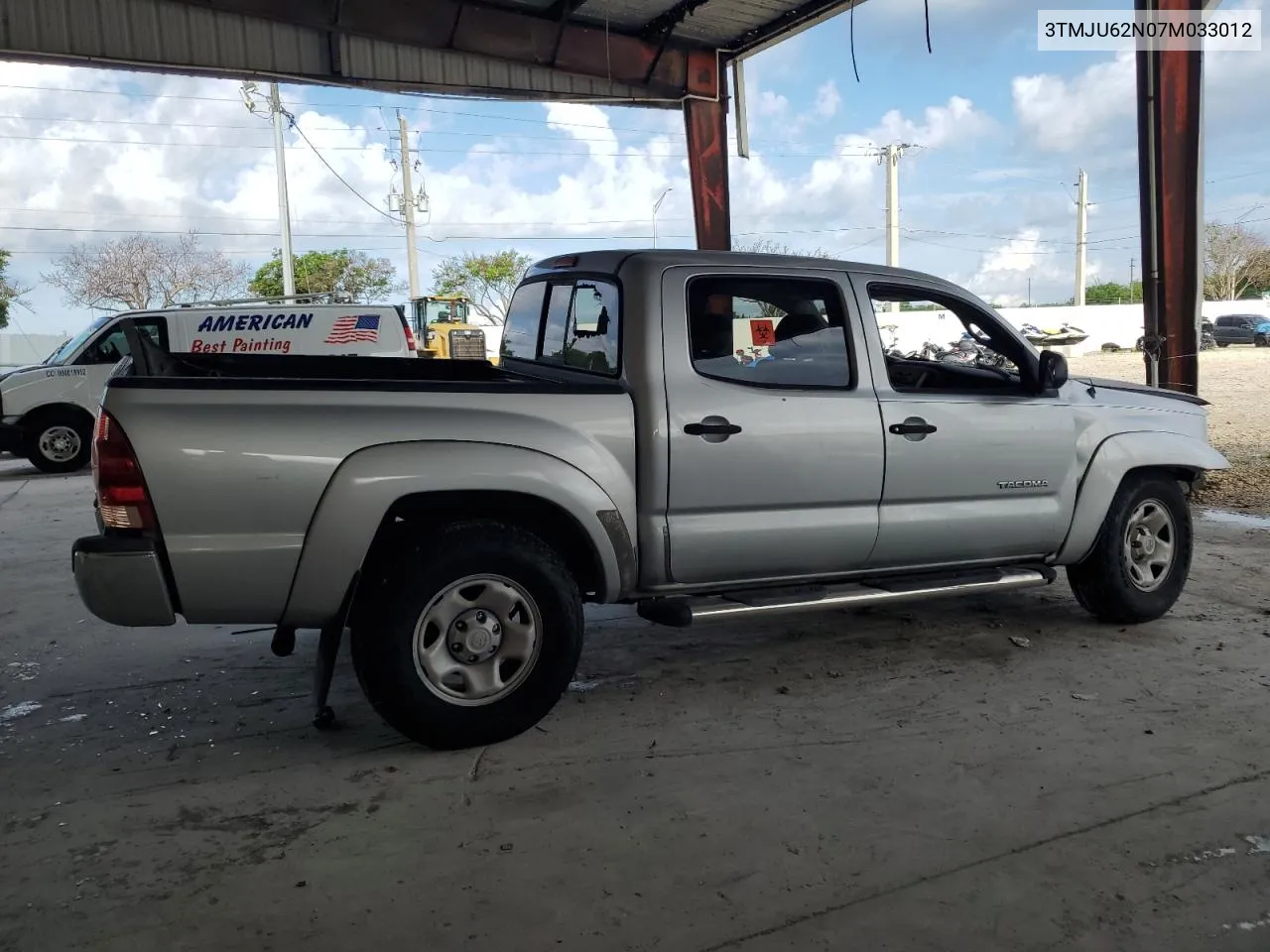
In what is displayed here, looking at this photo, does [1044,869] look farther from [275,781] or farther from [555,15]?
[555,15]

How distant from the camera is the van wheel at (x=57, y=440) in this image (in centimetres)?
1309

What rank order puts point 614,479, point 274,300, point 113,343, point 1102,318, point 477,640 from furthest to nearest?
point 1102,318, point 274,300, point 113,343, point 614,479, point 477,640

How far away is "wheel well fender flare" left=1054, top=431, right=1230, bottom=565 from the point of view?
5.07 meters

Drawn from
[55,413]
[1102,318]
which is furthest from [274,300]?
[1102,318]

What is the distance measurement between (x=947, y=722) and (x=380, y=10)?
11.3 m

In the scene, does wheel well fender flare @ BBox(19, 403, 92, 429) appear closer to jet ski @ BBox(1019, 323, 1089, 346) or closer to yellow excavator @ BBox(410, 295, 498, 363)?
yellow excavator @ BBox(410, 295, 498, 363)

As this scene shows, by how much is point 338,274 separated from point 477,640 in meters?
50.3

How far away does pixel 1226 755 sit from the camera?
3.73 metres

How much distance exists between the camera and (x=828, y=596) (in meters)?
4.38

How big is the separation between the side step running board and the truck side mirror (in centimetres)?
94

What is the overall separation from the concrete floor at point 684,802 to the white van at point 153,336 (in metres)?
8.90

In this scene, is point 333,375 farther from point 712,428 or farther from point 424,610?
point 712,428

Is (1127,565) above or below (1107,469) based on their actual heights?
below

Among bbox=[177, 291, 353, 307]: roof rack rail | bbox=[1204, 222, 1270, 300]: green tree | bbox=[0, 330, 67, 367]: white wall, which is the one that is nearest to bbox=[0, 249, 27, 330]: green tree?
bbox=[0, 330, 67, 367]: white wall
